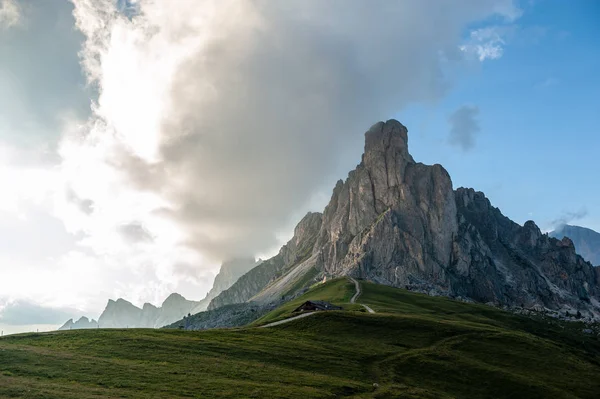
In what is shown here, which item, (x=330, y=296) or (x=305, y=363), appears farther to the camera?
(x=330, y=296)

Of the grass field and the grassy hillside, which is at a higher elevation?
the grassy hillside

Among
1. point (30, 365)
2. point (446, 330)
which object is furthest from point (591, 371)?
point (30, 365)

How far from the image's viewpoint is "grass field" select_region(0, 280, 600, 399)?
40.8m

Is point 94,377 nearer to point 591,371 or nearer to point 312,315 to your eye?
point 312,315

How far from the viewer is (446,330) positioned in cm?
8712

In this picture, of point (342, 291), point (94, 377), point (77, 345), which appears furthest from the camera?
point (342, 291)

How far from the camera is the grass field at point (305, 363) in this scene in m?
40.8

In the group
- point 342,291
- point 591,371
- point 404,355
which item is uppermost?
point 342,291

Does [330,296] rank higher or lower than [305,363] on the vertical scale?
higher

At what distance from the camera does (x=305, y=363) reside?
188ft

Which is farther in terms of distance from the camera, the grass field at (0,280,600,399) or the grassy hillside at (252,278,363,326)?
the grassy hillside at (252,278,363,326)

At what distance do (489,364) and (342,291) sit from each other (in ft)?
355

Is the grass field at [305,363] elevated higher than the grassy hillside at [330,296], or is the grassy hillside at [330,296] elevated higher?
the grassy hillside at [330,296]

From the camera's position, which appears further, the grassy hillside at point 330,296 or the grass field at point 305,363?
the grassy hillside at point 330,296
